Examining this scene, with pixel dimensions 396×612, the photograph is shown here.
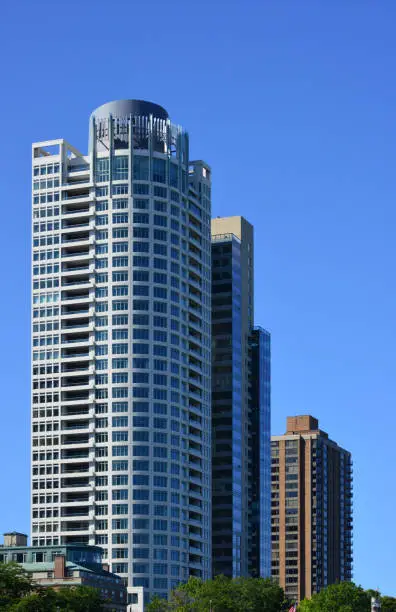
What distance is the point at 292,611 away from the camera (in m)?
192

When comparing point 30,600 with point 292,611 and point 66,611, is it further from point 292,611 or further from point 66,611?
point 292,611

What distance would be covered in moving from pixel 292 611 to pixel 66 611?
32280mm

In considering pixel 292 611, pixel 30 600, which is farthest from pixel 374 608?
pixel 30 600

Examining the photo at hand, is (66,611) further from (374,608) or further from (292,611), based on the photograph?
(374,608)

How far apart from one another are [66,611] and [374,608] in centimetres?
7015

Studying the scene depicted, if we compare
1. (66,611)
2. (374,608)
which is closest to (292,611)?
(66,611)

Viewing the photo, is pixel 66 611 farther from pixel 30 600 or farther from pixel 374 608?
pixel 374 608

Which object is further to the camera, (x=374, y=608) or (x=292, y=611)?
(x=292, y=611)

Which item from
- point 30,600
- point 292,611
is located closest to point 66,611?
point 30,600

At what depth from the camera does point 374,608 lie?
Result: 463 ft

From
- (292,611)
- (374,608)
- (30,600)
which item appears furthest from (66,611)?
(374,608)

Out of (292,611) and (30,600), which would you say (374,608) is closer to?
(292,611)

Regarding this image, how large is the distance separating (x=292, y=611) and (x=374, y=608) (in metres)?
52.6

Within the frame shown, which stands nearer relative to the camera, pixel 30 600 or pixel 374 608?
pixel 374 608
